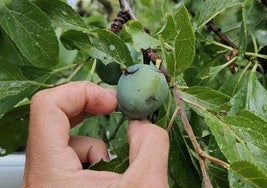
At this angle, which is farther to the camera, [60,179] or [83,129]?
[83,129]

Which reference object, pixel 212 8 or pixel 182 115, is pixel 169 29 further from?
pixel 212 8

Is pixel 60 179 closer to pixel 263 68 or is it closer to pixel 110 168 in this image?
pixel 110 168

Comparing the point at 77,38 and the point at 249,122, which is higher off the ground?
the point at 77,38

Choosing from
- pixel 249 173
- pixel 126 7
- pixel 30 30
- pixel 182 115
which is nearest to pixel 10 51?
pixel 30 30

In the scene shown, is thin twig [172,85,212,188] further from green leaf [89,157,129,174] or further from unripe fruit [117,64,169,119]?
green leaf [89,157,129,174]

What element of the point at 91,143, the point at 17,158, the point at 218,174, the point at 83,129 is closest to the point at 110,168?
the point at 91,143

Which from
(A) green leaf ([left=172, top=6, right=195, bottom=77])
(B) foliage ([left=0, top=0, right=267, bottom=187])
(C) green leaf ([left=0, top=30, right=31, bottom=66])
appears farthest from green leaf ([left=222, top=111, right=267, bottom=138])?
(C) green leaf ([left=0, top=30, right=31, bottom=66])

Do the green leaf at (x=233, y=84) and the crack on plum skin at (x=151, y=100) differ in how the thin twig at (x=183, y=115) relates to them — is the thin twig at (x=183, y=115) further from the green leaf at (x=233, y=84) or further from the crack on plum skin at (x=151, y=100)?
the green leaf at (x=233, y=84)
